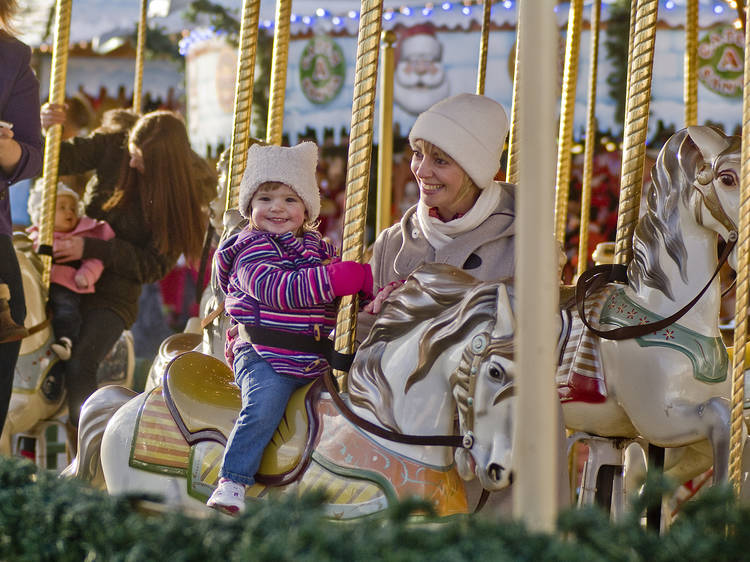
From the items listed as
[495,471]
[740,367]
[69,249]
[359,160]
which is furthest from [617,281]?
[69,249]

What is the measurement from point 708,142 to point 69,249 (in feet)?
10.3

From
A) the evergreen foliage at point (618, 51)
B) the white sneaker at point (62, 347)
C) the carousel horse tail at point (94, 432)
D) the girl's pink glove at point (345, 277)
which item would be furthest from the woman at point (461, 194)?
the evergreen foliage at point (618, 51)

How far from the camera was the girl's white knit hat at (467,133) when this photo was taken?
301 cm

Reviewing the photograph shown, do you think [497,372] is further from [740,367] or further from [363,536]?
[363,536]

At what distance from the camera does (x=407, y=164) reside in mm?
10000

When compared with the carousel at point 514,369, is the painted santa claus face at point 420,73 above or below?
above

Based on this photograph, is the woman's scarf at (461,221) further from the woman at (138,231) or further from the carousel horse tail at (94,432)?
the woman at (138,231)

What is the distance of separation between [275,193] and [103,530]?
1206mm

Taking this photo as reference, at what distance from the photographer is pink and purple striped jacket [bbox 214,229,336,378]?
245 centimetres

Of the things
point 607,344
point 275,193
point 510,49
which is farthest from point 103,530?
point 510,49

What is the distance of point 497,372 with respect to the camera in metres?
2.14

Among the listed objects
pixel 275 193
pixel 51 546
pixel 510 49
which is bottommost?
pixel 51 546

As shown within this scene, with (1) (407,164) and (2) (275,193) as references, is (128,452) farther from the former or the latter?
(1) (407,164)

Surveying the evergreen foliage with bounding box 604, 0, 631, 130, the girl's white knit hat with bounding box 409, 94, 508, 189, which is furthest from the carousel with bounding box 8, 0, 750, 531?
the evergreen foliage with bounding box 604, 0, 631, 130
